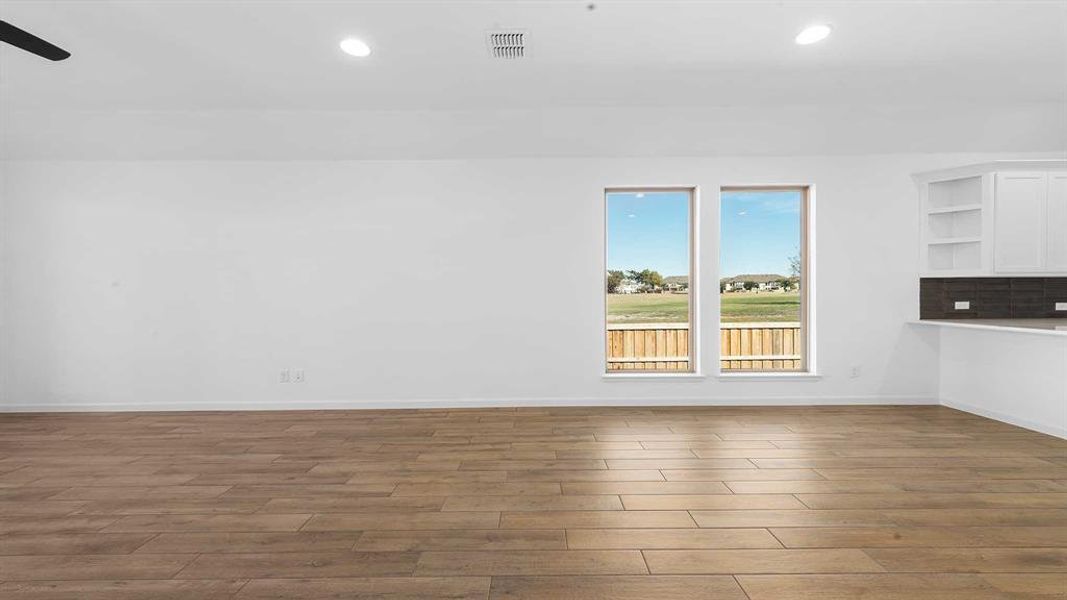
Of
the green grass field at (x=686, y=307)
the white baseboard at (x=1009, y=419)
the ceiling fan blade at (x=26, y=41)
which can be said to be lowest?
the white baseboard at (x=1009, y=419)

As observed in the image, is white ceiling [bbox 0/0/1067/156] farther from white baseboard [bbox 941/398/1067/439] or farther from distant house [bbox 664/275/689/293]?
white baseboard [bbox 941/398/1067/439]

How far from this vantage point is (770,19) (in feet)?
11.7

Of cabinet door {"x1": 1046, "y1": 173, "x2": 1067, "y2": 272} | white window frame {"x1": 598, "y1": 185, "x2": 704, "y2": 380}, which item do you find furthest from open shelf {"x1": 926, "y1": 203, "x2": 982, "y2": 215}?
white window frame {"x1": 598, "y1": 185, "x2": 704, "y2": 380}

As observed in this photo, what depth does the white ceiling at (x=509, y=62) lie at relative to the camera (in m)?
3.46

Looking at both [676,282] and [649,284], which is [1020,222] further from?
[649,284]

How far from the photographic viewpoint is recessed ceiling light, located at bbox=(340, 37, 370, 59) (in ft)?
12.5

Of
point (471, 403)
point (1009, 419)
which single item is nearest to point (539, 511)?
point (471, 403)

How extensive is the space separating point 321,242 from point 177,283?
1572 mm

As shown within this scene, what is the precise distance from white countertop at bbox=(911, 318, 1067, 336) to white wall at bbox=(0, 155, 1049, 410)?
0.94 feet

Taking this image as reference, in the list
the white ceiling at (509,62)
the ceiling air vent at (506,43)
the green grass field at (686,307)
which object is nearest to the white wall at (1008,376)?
the green grass field at (686,307)

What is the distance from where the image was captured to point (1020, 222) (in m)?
4.94

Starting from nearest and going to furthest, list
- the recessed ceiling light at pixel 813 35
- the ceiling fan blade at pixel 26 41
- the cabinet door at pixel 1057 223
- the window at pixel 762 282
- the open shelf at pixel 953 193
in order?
the ceiling fan blade at pixel 26 41 → the recessed ceiling light at pixel 813 35 → the cabinet door at pixel 1057 223 → the open shelf at pixel 953 193 → the window at pixel 762 282

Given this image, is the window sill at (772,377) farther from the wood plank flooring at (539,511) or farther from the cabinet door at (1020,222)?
the cabinet door at (1020,222)

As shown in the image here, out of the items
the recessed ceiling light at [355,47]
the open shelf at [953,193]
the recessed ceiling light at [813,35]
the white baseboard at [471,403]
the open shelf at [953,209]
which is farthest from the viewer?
the white baseboard at [471,403]
